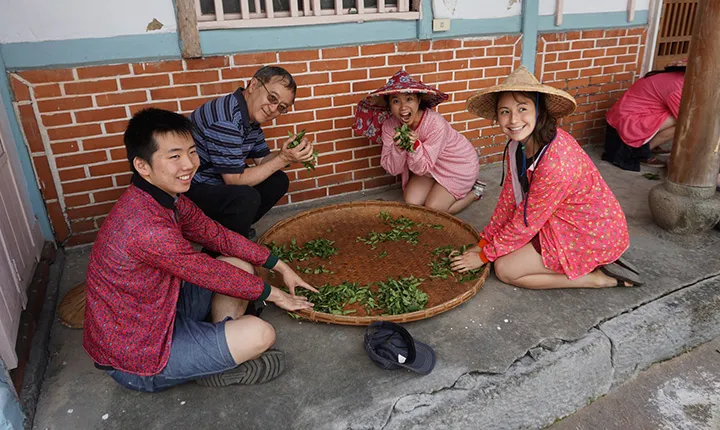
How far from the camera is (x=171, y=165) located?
76.8 inches

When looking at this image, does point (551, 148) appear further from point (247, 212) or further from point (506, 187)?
point (247, 212)

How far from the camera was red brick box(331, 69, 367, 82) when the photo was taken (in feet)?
12.3

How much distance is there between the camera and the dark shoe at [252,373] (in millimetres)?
2100

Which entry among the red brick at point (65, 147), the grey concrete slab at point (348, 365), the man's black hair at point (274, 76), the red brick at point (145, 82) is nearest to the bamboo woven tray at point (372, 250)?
the grey concrete slab at point (348, 365)

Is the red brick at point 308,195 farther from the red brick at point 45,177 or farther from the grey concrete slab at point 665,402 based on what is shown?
the grey concrete slab at point 665,402

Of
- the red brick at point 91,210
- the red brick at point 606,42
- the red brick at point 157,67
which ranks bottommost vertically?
the red brick at point 91,210

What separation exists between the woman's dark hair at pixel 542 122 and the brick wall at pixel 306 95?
1.54 metres

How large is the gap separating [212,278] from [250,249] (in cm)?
41

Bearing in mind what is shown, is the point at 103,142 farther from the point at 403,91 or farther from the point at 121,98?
the point at 403,91

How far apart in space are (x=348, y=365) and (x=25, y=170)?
2351mm

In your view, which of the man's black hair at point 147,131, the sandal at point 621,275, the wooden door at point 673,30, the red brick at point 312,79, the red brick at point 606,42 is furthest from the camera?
the wooden door at point 673,30

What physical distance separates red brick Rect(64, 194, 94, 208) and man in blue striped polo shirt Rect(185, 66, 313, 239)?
0.84 meters

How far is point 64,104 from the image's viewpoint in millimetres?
3047

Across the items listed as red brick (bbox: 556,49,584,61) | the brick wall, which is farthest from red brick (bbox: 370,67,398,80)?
red brick (bbox: 556,49,584,61)
